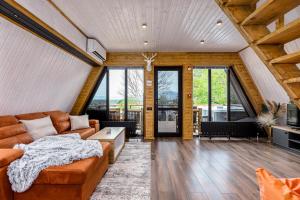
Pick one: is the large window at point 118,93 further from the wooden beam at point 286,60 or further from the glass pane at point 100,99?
the wooden beam at point 286,60

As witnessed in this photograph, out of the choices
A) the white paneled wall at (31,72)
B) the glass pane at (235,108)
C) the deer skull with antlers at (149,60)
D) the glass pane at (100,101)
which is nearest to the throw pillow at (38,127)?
the white paneled wall at (31,72)

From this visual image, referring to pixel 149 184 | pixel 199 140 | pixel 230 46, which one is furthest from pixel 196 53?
pixel 149 184

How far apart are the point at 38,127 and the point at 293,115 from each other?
5.69 m

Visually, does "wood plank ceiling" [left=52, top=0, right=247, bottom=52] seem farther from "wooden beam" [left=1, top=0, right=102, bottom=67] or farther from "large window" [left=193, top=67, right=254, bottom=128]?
"large window" [left=193, top=67, right=254, bottom=128]

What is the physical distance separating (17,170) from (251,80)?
6115 millimetres

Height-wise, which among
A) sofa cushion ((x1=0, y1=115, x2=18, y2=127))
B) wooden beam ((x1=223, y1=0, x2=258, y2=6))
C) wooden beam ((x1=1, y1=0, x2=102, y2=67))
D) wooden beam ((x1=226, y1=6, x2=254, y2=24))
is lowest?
sofa cushion ((x1=0, y1=115, x2=18, y2=127))

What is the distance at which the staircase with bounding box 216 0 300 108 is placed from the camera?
4.28ft

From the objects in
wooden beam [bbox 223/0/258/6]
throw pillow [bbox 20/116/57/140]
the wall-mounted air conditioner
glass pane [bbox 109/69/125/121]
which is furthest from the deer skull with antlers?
wooden beam [bbox 223/0/258/6]

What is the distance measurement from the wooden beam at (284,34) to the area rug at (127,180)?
2.12 metres

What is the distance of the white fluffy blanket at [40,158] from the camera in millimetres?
2109

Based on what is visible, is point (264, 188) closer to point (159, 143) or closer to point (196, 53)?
point (159, 143)

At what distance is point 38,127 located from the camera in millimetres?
3783

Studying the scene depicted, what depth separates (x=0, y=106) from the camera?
3318mm

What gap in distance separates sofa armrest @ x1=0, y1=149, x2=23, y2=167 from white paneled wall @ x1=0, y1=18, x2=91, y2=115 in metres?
1.29
